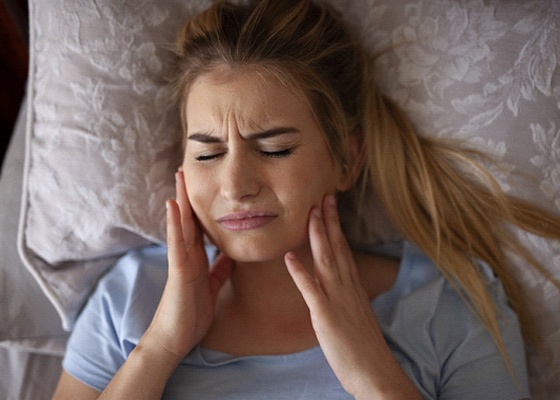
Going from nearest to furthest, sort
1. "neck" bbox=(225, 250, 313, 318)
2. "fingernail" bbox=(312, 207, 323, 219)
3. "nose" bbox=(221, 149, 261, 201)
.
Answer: "nose" bbox=(221, 149, 261, 201), "fingernail" bbox=(312, 207, 323, 219), "neck" bbox=(225, 250, 313, 318)

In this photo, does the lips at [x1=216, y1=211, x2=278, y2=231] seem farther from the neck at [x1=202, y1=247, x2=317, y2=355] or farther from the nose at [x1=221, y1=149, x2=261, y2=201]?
the neck at [x1=202, y1=247, x2=317, y2=355]

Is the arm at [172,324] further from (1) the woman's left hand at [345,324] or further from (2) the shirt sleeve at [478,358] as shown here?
(2) the shirt sleeve at [478,358]

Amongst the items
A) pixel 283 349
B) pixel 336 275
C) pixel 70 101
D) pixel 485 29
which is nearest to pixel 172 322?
pixel 283 349

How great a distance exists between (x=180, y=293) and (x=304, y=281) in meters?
0.29

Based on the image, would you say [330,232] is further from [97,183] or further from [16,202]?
[16,202]

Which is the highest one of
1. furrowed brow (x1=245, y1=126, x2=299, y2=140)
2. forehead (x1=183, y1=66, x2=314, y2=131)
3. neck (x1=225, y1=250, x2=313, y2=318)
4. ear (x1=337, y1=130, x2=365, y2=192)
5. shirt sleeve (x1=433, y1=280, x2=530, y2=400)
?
forehead (x1=183, y1=66, x2=314, y2=131)

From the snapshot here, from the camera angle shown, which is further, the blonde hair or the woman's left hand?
the blonde hair

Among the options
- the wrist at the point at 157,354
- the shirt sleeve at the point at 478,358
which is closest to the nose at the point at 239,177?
the wrist at the point at 157,354

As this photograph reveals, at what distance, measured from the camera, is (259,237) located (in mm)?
1266

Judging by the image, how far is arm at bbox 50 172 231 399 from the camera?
4.24ft

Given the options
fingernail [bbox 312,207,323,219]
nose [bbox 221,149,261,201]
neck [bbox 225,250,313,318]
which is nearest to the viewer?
nose [bbox 221,149,261,201]

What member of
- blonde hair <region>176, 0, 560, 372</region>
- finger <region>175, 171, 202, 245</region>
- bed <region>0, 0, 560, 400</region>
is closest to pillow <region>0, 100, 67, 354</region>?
bed <region>0, 0, 560, 400</region>

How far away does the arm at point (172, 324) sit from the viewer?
129 cm

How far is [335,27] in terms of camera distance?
1453 mm
